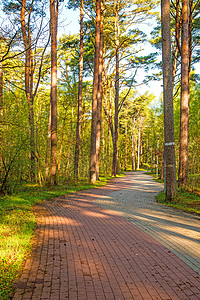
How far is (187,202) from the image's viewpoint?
1156 centimetres

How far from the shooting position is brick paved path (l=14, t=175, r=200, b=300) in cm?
362

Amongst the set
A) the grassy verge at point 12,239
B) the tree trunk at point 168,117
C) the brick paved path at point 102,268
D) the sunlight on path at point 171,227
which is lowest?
the sunlight on path at point 171,227

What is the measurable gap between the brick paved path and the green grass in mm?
4116

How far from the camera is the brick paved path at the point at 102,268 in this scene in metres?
3.62

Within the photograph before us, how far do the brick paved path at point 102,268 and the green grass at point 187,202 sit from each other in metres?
4.12

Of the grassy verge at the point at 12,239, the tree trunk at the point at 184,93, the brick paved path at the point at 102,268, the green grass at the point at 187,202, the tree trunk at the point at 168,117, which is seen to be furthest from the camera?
the tree trunk at the point at 184,93

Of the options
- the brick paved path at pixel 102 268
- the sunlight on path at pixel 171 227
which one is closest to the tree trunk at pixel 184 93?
the sunlight on path at pixel 171 227

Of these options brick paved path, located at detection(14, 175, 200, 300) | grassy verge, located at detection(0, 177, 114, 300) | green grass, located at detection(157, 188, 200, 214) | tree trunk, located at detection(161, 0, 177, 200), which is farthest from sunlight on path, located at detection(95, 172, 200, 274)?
grassy verge, located at detection(0, 177, 114, 300)

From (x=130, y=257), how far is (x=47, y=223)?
3.17 metres

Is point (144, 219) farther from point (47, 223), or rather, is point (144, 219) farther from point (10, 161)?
point (10, 161)

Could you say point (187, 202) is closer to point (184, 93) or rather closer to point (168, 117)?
point (168, 117)

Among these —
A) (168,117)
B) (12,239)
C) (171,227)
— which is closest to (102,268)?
(12,239)

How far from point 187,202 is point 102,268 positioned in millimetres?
8041

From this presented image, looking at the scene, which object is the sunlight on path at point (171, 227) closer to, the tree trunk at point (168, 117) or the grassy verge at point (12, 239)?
the tree trunk at point (168, 117)
